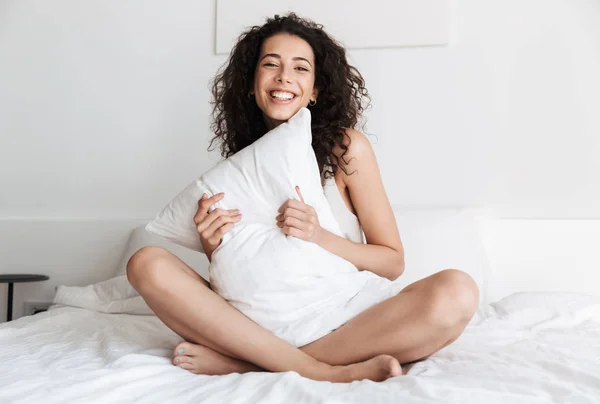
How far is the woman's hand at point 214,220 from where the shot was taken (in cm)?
132

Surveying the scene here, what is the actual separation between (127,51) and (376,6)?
1052 mm

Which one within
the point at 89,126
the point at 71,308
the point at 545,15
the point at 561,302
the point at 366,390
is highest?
the point at 545,15

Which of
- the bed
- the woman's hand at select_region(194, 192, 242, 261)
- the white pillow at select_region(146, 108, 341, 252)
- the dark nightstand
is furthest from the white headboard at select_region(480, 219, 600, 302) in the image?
the dark nightstand

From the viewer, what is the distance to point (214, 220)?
133 centimetres

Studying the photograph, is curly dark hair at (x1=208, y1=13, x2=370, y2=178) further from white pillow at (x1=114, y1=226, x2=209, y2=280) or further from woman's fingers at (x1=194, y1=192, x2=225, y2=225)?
white pillow at (x1=114, y1=226, x2=209, y2=280)

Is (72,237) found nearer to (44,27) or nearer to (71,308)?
(71,308)


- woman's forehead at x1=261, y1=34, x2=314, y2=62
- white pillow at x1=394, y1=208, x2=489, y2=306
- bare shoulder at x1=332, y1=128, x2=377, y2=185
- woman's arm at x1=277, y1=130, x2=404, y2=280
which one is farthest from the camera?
white pillow at x1=394, y1=208, x2=489, y2=306

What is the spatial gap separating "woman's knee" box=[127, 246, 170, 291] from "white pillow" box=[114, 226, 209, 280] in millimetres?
932

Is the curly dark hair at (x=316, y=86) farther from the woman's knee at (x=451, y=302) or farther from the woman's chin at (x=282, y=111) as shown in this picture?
the woman's knee at (x=451, y=302)

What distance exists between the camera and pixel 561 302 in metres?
1.80

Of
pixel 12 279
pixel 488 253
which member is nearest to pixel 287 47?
pixel 488 253

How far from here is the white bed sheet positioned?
3.25 ft

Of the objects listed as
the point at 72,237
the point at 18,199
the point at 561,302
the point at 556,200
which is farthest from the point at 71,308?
the point at 556,200

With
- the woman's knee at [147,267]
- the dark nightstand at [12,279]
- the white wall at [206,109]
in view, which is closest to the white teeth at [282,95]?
the woman's knee at [147,267]
